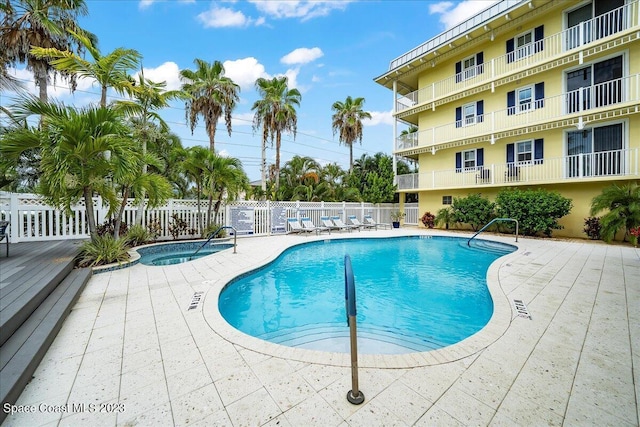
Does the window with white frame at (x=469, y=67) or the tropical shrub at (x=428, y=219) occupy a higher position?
the window with white frame at (x=469, y=67)

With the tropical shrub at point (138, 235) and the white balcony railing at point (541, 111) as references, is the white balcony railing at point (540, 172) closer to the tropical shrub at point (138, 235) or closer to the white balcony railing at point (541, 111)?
the white balcony railing at point (541, 111)

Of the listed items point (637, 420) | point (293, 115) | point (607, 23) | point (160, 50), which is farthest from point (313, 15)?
point (637, 420)

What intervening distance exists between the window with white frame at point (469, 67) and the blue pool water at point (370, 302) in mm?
11915

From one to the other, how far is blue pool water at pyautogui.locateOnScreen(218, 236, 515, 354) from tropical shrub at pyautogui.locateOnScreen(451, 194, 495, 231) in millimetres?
5490

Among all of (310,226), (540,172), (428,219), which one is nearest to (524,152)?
(540,172)

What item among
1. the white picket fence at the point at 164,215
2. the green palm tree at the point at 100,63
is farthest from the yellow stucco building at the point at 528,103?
the green palm tree at the point at 100,63

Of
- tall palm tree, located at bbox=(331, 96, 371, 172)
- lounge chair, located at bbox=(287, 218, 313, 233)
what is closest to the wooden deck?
lounge chair, located at bbox=(287, 218, 313, 233)

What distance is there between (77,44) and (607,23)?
22.0m

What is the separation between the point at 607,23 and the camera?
36.2 ft

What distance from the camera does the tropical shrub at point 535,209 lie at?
11.2m

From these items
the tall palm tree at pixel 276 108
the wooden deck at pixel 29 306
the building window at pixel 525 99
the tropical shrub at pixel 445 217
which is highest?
the tall palm tree at pixel 276 108

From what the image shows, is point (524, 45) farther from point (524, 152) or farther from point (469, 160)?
point (469, 160)

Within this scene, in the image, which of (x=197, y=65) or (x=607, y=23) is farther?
(x=197, y=65)

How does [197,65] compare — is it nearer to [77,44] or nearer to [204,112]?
[204,112]
